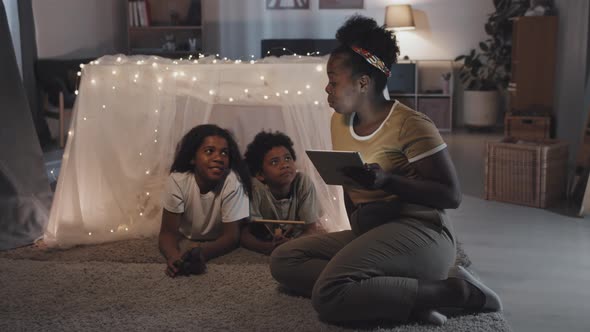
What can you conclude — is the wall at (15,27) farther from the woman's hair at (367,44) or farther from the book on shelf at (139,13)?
the woman's hair at (367,44)

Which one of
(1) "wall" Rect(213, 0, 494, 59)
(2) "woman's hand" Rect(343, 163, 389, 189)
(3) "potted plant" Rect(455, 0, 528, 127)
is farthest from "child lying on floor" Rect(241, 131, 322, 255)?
(1) "wall" Rect(213, 0, 494, 59)

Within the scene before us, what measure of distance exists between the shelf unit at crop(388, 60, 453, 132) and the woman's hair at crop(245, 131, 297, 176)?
4.25m

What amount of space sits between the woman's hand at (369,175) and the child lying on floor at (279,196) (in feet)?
3.05

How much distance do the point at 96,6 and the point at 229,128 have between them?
180 inches

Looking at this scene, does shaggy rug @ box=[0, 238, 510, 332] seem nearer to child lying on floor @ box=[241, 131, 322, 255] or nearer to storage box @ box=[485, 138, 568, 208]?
child lying on floor @ box=[241, 131, 322, 255]

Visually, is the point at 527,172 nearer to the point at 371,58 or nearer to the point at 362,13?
the point at 371,58

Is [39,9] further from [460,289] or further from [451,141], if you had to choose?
[460,289]

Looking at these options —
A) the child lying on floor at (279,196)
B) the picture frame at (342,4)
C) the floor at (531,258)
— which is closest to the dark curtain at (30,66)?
the floor at (531,258)

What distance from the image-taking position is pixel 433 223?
6.29 ft

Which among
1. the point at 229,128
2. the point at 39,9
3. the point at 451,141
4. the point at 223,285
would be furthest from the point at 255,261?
the point at 39,9

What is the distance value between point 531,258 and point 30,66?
4.66 metres

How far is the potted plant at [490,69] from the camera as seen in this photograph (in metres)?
6.75

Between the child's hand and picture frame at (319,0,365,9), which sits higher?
picture frame at (319,0,365,9)

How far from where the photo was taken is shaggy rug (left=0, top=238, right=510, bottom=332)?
1903mm
